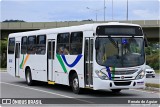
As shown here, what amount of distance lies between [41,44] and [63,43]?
9.17 ft

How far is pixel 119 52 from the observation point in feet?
54.7

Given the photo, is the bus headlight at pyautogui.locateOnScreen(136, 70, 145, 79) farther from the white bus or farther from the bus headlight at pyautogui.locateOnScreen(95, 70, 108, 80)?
the bus headlight at pyautogui.locateOnScreen(95, 70, 108, 80)

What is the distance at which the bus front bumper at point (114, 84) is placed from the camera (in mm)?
16234

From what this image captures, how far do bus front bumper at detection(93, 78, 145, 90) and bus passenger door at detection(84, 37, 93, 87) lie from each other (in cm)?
50

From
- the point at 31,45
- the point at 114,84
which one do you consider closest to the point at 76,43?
the point at 114,84

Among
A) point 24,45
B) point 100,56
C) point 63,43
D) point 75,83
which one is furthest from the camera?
point 24,45

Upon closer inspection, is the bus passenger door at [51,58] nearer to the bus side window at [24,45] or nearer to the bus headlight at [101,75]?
the bus side window at [24,45]

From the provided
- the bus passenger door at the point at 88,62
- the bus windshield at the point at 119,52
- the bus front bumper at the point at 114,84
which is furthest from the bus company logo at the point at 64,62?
the bus front bumper at the point at 114,84

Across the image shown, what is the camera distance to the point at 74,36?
1833cm

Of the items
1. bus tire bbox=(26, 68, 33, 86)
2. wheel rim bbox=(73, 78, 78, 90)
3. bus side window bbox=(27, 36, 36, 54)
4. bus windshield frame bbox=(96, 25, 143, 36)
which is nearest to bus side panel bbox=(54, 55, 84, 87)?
wheel rim bbox=(73, 78, 78, 90)

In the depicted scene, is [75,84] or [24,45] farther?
[24,45]

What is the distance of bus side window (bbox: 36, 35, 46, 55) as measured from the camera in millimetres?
21406

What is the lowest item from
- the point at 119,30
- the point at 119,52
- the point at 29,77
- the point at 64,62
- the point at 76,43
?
the point at 29,77

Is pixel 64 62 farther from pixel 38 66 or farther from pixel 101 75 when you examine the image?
pixel 38 66
